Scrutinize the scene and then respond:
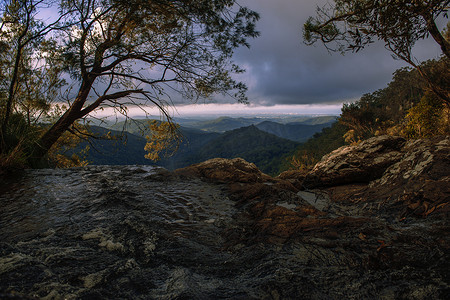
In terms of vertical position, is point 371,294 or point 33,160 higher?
point 33,160

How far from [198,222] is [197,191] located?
1.71 m

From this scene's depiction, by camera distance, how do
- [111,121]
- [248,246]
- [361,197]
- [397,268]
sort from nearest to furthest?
[397,268] < [248,246] < [361,197] < [111,121]

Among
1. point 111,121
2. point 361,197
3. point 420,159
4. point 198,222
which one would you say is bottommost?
point 361,197

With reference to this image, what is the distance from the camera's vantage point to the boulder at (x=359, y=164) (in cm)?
724

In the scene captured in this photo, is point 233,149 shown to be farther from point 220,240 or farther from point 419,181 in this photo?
point 220,240

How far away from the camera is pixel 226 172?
270 inches

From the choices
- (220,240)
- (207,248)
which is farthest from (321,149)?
(207,248)

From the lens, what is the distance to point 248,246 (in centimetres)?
315

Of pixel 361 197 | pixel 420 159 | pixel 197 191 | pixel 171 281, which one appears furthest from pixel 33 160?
pixel 420 159

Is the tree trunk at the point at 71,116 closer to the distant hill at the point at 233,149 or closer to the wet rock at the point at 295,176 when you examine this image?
the wet rock at the point at 295,176

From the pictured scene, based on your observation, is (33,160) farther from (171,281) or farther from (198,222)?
(171,281)

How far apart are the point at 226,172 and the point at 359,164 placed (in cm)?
453

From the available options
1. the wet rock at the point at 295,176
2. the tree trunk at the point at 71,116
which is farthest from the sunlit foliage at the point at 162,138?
the wet rock at the point at 295,176

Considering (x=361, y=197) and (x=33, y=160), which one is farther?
(x=33, y=160)
